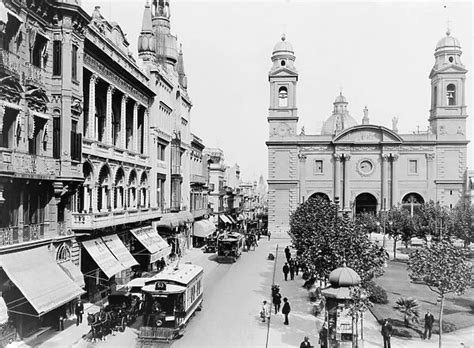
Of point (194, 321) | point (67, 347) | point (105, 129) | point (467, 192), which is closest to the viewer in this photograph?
point (67, 347)

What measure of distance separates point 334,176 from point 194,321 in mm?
57137

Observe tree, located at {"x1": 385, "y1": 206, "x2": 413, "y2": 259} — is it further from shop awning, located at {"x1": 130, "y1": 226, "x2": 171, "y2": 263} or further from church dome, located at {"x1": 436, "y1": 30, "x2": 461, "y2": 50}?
church dome, located at {"x1": 436, "y1": 30, "x2": 461, "y2": 50}

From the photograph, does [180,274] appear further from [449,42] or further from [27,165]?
[449,42]

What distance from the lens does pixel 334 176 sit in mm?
78250

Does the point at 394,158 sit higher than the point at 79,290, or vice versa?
the point at 394,158

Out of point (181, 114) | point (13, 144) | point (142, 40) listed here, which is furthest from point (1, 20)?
point (181, 114)

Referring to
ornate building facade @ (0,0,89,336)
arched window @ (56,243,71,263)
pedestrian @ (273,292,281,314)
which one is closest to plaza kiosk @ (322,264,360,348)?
pedestrian @ (273,292,281,314)

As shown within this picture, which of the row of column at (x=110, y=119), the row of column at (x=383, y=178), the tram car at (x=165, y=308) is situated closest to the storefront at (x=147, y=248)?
the row of column at (x=110, y=119)

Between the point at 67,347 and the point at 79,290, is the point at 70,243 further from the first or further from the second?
the point at 67,347

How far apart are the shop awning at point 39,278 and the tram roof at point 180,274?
343 cm

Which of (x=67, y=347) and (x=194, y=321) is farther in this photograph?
(x=194, y=321)

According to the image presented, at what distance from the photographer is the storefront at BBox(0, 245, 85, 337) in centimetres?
1775

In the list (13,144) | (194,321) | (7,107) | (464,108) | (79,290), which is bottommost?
(194,321)

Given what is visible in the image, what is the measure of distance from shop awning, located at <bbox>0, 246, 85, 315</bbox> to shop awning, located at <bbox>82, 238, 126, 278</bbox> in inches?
161
